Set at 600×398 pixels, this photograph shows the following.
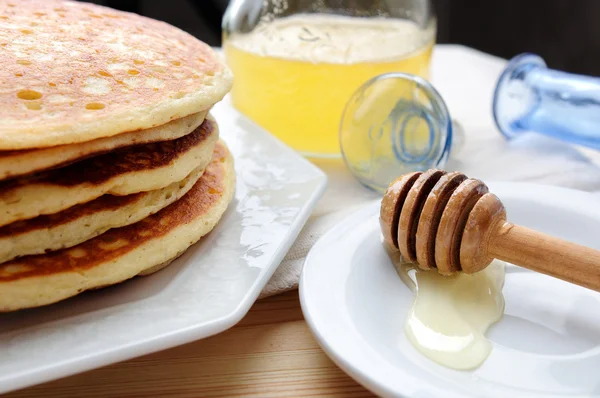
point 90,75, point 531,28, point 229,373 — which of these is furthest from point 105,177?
point 531,28

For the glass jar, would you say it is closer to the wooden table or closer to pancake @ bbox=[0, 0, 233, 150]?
pancake @ bbox=[0, 0, 233, 150]

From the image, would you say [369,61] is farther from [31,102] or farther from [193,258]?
[31,102]

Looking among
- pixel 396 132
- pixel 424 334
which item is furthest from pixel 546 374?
pixel 396 132

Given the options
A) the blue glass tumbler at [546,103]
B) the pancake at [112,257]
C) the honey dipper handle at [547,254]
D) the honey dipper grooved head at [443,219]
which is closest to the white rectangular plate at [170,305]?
the pancake at [112,257]

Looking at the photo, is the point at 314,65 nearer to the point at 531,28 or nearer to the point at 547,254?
the point at 547,254

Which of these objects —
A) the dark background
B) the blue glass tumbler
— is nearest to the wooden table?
the blue glass tumbler

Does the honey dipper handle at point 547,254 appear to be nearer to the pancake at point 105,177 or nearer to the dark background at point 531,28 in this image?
the pancake at point 105,177
